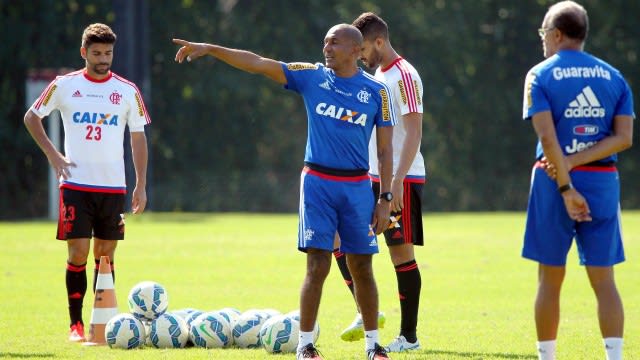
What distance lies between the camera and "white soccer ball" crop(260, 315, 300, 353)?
8.41 m

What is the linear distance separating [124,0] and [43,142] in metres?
23.4

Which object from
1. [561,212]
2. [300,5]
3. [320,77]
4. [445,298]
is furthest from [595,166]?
[300,5]

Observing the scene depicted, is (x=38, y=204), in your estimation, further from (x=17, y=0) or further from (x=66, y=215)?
(x=66, y=215)

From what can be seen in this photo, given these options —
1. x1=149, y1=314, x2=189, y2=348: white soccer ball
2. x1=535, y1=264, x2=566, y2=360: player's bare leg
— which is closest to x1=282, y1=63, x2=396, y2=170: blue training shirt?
x1=535, y1=264, x2=566, y2=360: player's bare leg

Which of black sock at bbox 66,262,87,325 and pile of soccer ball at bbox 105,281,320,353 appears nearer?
pile of soccer ball at bbox 105,281,320,353

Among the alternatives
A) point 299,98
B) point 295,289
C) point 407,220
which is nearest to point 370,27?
point 407,220

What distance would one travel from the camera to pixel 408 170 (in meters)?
8.62

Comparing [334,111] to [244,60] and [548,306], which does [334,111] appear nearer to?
[244,60]

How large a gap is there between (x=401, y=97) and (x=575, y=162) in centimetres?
239

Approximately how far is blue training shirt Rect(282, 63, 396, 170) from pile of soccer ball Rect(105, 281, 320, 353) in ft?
4.96

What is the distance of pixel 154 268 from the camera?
51.4 feet

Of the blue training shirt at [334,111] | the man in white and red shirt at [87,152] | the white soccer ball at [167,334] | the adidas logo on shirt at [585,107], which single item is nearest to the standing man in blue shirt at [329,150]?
the blue training shirt at [334,111]

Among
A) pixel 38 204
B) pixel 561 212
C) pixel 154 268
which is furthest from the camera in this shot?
pixel 38 204

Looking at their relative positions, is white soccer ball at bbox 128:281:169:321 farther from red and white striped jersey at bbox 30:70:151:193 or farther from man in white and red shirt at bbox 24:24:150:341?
red and white striped jersey at bbox 30:70:151:193
